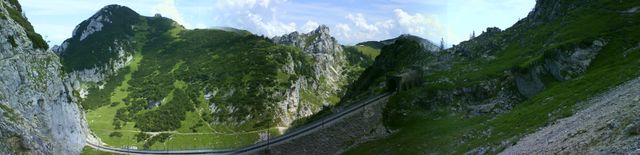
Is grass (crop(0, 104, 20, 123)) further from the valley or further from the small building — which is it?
the small building

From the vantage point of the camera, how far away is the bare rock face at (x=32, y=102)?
109500 mm

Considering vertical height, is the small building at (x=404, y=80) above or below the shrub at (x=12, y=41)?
below

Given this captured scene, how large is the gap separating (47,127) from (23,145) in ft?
83.6

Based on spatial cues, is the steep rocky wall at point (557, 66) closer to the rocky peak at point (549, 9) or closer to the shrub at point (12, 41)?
the rocky peak at point (549, 9)

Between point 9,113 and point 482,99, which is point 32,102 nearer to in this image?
point 9,113

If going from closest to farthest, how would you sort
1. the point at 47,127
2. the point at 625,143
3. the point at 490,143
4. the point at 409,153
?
the point at 625,143 < the point at 490,143 < the point at 409,153 < the point at 47,127

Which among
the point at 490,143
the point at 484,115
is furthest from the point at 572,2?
the point at 490,143

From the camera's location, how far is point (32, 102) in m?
129

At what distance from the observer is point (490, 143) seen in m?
47.0

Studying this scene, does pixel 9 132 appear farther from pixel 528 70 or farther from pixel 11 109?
pixel 528 70

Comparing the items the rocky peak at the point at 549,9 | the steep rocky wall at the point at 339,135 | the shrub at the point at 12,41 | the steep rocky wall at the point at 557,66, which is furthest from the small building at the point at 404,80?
the shrub at the point at 12,41

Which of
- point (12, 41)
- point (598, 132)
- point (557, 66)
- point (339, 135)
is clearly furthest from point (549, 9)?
point (12, 41)

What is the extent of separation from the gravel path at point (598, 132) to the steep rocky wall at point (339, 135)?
3068 cm

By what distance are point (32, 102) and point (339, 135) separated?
3640 inches
